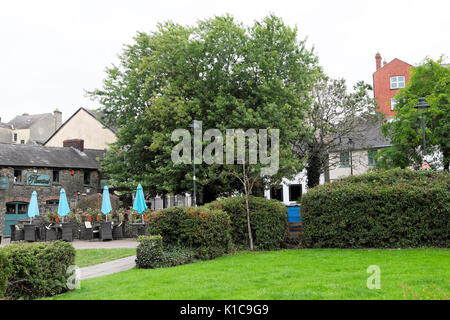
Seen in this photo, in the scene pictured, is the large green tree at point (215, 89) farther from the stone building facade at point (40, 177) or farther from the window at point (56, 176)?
the window at point (56, 176)

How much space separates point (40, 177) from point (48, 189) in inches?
45.0

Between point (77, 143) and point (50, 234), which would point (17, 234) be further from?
point (77, 143)

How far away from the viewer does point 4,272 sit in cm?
709

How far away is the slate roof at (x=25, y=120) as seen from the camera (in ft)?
196

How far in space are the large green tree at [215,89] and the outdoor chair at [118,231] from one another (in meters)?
3.24

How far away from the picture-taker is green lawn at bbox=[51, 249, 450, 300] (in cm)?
713

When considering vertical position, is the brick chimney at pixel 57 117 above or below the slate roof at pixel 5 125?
above

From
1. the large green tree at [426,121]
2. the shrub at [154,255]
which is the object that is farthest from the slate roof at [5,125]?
the shrub at [154,255]

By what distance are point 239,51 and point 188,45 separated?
3.01 metres

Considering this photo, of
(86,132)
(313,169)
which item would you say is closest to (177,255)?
(313,169)

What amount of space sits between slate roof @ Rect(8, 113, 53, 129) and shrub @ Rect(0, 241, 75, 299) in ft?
183

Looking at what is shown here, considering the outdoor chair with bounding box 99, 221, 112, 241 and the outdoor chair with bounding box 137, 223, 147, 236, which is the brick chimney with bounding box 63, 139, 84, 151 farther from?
the outdoor chair with bounding box 99, 221, 112, 241

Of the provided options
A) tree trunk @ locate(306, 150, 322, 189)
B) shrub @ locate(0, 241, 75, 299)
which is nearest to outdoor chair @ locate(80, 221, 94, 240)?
shrub @ locate(0, 241, 75, 299)
